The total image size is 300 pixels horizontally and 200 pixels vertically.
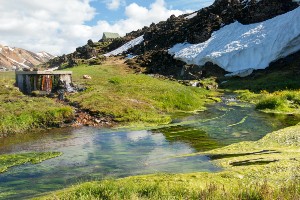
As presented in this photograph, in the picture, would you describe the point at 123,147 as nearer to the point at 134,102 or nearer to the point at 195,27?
the point at 134,102

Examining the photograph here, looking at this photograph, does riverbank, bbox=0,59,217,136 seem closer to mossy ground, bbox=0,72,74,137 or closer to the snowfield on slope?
mossy ground, bbox=0,72,74,137

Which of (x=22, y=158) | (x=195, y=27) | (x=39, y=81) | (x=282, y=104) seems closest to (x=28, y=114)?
(x=22, y=158)

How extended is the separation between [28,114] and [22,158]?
9493 millimetres

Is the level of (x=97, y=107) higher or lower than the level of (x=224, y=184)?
higher

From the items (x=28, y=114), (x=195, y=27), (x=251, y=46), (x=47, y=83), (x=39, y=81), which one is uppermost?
(x=195, y=27)

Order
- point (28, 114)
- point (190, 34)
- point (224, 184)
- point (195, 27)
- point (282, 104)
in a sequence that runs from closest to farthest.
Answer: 1. point (224, 184)
2. point (28, 114)
3. point (282, 104)
4. point (195, 27)
5. point (190, 34)

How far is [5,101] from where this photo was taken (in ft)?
97.9

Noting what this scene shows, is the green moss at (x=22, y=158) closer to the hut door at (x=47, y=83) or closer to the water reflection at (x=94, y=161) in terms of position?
the water reflection at (x=94, y=161)

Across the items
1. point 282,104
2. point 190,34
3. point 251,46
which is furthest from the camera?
point 190,34

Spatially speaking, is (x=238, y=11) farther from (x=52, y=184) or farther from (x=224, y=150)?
(x=52, y=184)

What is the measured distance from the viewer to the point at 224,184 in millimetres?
12078

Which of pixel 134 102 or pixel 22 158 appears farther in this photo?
pixel 134 102

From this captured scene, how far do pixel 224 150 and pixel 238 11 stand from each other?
7801cm

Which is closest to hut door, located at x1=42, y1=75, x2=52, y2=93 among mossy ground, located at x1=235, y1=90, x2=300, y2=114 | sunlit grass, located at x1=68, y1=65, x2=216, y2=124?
sunlit grass, located at x1=68, y1=65, x2=216, y2=124
